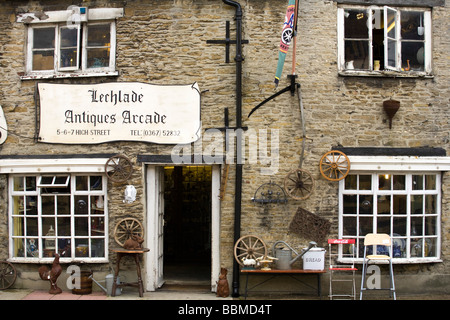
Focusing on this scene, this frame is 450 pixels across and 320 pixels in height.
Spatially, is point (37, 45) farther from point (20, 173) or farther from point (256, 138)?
point (256, 138)

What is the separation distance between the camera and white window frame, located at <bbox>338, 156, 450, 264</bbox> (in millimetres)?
9117

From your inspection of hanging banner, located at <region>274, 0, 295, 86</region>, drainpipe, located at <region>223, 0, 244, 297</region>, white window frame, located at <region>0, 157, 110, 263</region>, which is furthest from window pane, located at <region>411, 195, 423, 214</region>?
white window frame, located at <region>0, 157, 110, 263</region>

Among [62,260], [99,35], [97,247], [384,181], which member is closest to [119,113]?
[99,35]

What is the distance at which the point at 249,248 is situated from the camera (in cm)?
902

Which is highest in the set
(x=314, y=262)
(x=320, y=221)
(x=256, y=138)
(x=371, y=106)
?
(x=371, y=106)

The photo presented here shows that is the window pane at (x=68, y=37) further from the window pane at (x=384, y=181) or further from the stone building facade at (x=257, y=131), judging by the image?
the window pane at (x=384, y=181)

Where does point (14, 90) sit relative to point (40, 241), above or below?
above

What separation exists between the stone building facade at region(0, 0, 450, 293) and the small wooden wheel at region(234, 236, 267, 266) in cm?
15

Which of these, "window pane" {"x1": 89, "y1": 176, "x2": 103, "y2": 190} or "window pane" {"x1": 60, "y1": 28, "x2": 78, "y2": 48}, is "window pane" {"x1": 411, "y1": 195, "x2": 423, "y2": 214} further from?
"window pane" {"x1": 60, "y1": 28, "x2": 78, "y2": 48}

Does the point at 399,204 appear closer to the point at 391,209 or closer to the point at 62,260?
the point at 391,209

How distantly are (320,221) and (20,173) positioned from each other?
5.76m

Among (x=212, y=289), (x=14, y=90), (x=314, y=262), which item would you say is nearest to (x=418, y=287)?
(x=314, y=262)

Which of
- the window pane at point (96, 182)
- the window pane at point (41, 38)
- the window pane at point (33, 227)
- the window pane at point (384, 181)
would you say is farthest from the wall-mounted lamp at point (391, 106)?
the window pane at point (33, 227)

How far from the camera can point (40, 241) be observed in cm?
950
